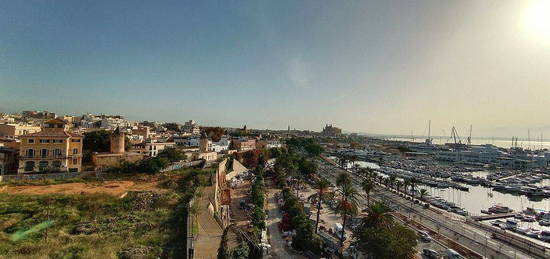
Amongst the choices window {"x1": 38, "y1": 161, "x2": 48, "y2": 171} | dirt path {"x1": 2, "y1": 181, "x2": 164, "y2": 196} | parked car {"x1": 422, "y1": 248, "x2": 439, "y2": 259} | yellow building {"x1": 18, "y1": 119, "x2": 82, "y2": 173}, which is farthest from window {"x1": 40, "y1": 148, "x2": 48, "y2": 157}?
parked car {"x1": 422, "y1": 248, "x2": 439, "y2": 259}

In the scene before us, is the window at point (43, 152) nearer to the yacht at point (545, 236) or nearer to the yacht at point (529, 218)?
the yacht at point (545, 236)

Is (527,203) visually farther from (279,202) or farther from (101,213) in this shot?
(101,213)

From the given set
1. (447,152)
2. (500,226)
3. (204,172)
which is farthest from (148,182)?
(447,152)

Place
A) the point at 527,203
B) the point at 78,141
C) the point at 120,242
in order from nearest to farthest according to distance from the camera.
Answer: the point at 120,242
the point at 78,141
the point at 527,203

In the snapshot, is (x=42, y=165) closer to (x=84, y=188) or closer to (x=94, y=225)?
(x=84, y=188)

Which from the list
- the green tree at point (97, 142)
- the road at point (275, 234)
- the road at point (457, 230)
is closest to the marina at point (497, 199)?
the road at point (457, 230)
